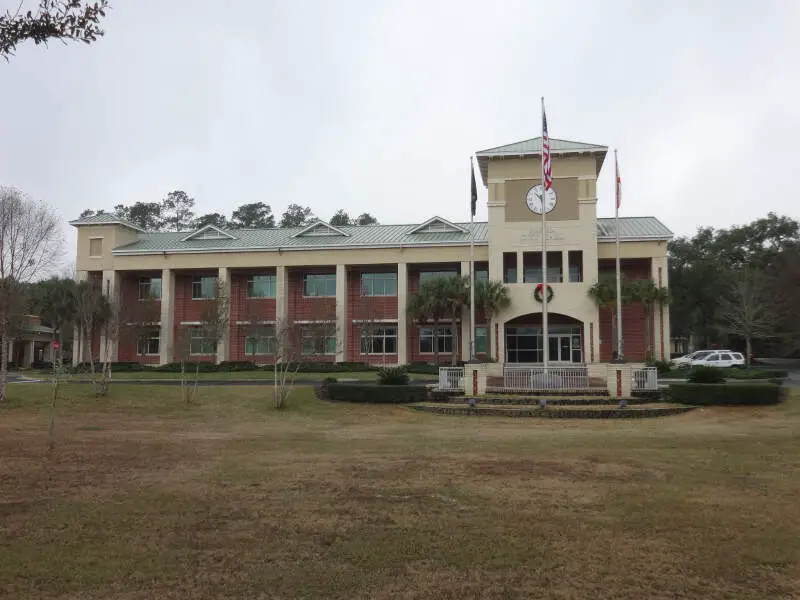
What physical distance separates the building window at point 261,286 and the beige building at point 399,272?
0.29ft

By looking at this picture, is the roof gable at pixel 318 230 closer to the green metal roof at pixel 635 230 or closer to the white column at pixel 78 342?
the white column at pixel 78 342

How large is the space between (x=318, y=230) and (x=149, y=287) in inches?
566

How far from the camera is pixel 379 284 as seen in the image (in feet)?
154

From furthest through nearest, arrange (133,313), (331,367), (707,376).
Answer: (133,313)
(331,367)
(707,376)

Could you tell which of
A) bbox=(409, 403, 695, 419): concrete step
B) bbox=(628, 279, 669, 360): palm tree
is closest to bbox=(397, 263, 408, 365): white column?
bbox=(628, 279, 669, 360): palm tree

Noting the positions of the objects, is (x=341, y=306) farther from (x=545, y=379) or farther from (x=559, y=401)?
Result: (x=559, y=401)

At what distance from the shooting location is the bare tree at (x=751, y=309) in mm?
→ 50094

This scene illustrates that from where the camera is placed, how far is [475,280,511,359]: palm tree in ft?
130

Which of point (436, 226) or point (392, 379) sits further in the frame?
point (436, 226)

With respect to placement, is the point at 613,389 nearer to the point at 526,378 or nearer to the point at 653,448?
the point at 526,378

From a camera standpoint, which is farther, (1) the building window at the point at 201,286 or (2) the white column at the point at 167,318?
(1) the building window at the point at 201,286

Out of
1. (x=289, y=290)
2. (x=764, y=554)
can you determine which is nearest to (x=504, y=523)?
(x=764, y=554)

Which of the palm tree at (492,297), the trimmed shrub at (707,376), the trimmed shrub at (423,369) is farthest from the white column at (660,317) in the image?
the trimmed shrub at (707,376)

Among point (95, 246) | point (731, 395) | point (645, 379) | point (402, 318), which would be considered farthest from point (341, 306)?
point (731, 395)
